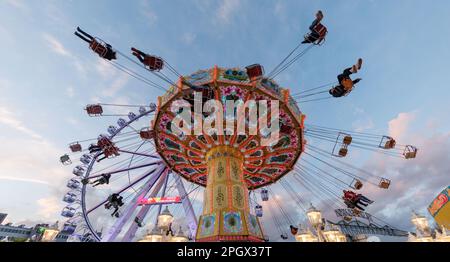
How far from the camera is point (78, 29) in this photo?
928 cm

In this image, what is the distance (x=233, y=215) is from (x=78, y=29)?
1091 cm

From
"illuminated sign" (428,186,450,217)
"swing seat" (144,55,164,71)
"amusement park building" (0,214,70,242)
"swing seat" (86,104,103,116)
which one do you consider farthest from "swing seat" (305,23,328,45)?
"amusement park building" (0,214,70,242)

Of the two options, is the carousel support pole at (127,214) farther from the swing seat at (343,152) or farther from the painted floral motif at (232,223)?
the swing seat at (343,152)

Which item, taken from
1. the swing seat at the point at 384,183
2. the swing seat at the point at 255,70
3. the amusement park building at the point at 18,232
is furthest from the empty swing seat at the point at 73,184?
the amusement park building at the point at 18,232

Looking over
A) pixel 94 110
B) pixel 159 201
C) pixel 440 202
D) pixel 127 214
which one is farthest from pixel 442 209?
pixel 94 110

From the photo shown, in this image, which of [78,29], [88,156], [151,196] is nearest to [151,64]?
[78,29]

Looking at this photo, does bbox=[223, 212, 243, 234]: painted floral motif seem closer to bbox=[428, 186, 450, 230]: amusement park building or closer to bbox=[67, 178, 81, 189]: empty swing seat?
bbox=[428, 186, 450, 230]: amusement park building

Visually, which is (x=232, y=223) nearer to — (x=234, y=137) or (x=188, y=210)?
(x=234, y=137)

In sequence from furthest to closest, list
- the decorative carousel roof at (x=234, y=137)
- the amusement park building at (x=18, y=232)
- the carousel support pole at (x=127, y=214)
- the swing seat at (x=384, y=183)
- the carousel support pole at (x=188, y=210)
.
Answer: the amusement park building at (x=18, y=232)
the carousel support pole at (x=188, y=210)
the carousel support pole at (x=127, y=214)
the swing seat at (x=384, y=183)
the decorative carousel roof at (x=234, y=137)

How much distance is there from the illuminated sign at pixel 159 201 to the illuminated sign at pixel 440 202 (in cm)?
2222

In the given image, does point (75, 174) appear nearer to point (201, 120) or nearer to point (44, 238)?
point (44, 238)

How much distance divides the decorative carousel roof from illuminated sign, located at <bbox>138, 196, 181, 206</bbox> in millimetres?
5060

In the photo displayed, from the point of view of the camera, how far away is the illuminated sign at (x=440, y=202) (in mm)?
18594
